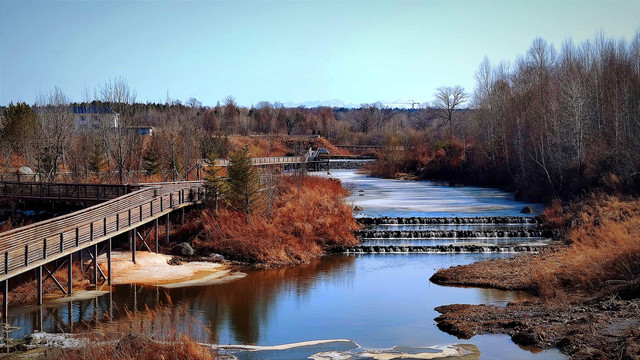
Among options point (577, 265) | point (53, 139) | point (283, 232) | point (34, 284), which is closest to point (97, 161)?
point (53, 139)

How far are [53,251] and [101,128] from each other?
26.4 metres

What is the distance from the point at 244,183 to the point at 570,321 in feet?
71.8

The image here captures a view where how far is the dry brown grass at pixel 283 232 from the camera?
34000 millimetres

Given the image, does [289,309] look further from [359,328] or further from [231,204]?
Result: [231,204]

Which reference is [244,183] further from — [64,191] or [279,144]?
[279,144]

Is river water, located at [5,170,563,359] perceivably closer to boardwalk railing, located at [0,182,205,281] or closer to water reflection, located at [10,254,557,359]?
water reflection, located at [10,254,557,359]

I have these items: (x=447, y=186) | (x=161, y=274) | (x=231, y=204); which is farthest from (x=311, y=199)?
(x=447, y=186)

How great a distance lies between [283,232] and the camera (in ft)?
120

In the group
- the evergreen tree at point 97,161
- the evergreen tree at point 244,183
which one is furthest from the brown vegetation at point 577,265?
the evergreen tree at point 97,161

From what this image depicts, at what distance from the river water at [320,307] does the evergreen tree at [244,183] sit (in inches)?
244

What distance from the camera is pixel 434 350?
18.5 metres

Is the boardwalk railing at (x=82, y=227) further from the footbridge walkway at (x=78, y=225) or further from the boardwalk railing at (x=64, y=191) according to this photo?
the boardwalk railing at (x=64, y=191)

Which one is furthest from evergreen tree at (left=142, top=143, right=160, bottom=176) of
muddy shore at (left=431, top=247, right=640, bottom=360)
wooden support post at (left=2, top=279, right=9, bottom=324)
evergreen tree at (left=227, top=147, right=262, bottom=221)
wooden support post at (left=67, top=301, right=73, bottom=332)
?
muddy shore at (left=431, top=247, right=640, bottom=360)

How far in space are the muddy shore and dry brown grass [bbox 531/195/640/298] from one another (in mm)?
613
